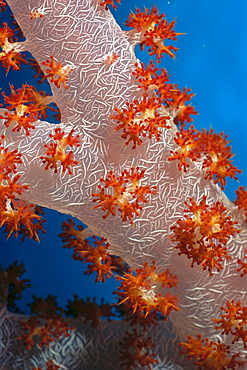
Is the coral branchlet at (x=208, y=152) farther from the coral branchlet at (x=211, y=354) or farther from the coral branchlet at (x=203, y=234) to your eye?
the coral branchlet at (x=211, y=354)

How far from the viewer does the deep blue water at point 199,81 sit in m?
4.11

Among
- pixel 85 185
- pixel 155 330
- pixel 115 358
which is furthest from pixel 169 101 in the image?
pixel 115 358

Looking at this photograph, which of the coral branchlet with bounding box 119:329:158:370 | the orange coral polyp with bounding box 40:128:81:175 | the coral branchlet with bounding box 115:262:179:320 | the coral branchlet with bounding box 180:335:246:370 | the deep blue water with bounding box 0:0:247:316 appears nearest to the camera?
the orange coral polyp with bounding box 40:128:81:175

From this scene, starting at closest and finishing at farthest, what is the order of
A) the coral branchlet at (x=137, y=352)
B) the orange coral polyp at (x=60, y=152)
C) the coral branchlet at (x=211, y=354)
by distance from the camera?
the orange coral polyp at (x=60, y=152) < the coral branchlet at (x=211, y=354) < the coral branchlet at (x=137, y=352)

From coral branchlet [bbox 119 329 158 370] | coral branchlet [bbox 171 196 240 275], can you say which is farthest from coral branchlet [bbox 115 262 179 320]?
coral branchlet [bbox 119 329 158 370]

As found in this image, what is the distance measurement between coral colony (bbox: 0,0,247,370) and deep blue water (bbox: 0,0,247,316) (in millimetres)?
1822

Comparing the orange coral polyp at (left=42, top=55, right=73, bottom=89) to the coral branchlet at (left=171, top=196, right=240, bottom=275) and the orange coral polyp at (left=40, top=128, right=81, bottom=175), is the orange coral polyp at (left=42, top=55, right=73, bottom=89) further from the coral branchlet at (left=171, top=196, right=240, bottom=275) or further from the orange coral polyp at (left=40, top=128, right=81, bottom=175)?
the coral branchlet at (left=171, top=196, right=240, bottom=275)

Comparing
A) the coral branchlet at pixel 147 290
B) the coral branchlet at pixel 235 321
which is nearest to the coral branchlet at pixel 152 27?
the coral branchlet at pixel 147 290

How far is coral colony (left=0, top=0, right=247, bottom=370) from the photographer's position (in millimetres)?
2230

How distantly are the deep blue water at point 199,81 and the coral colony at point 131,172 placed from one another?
5.98 ft

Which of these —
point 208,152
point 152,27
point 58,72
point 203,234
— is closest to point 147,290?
point 203,234

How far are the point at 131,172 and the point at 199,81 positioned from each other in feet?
7.64

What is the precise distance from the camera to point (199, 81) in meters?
4.25

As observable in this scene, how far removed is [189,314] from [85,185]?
101 cm
